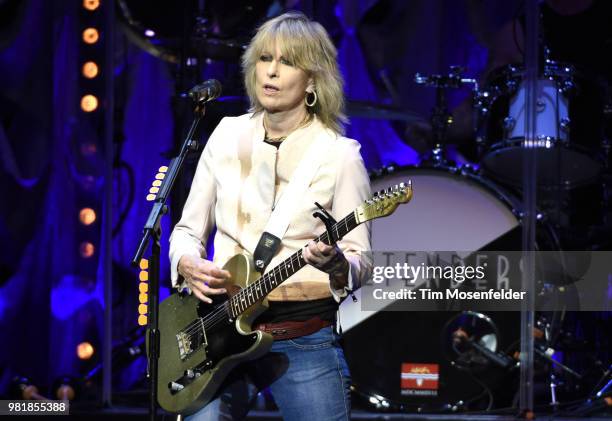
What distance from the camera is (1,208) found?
5.89 m

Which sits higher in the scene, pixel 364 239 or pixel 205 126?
pixel 205 126

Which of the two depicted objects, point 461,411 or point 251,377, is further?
point 461,411

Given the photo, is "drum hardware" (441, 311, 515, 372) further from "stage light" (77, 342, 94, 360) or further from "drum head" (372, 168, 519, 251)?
"stage light" (77, 342, 94, 360)

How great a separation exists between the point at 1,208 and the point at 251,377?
340cm

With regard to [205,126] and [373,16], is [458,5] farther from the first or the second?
[205,126]

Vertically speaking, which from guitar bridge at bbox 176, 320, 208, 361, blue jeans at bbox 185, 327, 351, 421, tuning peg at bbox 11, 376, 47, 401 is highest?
guitar bridge at bbox 176, 320, 208, 361

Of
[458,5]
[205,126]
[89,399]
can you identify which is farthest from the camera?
[458,5]

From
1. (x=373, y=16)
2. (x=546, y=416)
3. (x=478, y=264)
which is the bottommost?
(x=546, y=416)

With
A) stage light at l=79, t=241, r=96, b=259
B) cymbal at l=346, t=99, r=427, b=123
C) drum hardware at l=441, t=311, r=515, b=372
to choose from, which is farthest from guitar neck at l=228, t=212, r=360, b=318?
stage light at l=79, t=241, r=96, b=259

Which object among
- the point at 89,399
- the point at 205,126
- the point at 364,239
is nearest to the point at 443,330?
the point at 205,126

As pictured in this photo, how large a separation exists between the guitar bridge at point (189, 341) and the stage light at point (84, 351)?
2.62 m
